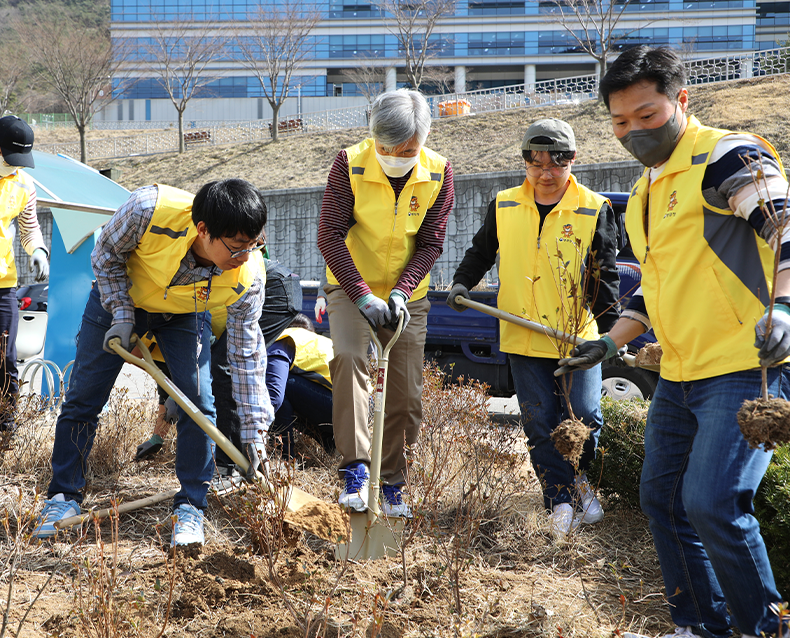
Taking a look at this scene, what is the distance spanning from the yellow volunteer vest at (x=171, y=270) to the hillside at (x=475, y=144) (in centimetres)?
1771

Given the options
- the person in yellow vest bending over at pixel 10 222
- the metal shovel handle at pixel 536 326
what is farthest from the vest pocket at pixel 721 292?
the person in yellow vest bending over at pixel 10 222

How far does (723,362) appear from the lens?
210cm

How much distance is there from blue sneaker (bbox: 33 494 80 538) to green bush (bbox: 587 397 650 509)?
2409 millimetres

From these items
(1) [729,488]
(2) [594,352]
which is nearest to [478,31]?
(2) [594,352]

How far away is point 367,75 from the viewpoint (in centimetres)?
4466

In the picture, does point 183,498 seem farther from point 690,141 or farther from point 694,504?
point 690,141

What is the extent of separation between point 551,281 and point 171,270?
1754 mm

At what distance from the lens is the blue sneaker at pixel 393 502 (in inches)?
132

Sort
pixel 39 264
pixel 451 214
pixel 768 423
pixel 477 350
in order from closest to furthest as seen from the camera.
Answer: pixel 768 423 → pixel 39 264 → pixel 477 350 → pixel 451 214

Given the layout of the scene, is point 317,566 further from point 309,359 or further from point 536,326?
point 309,359

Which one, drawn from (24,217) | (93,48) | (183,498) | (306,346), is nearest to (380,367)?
(183,498)

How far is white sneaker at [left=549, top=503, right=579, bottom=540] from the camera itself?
10.6 feet

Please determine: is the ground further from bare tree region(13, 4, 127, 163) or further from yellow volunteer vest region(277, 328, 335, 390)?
bare tree region(13, 4, 127, 163)

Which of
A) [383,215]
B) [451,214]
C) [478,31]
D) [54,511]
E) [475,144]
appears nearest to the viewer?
[54,511]
